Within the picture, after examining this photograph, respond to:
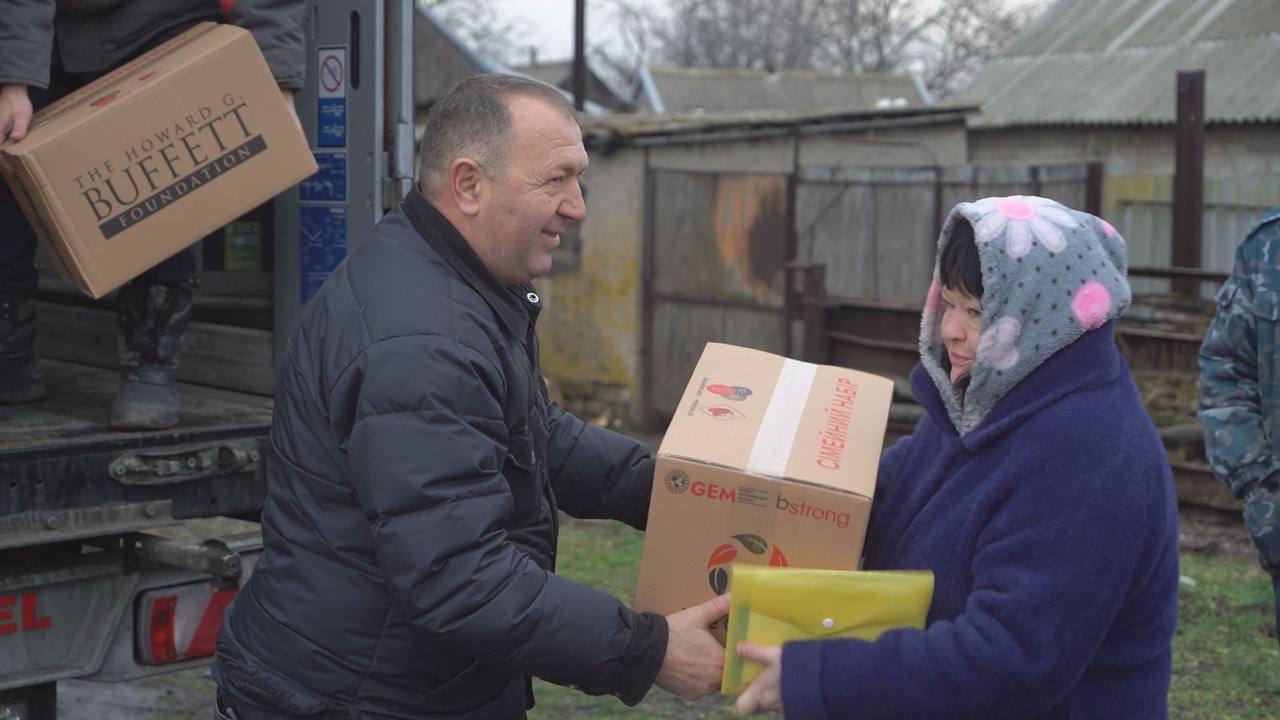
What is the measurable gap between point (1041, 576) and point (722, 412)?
669 millimetres

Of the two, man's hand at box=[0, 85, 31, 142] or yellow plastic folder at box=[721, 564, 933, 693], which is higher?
man's hand at box=[0, 85, 31, 142]

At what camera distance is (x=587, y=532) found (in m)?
7.55

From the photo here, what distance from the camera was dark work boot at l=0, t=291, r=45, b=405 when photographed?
368 centimetres

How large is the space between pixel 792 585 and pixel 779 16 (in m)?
34.3

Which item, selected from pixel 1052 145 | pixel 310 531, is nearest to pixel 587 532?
pixel 310 531

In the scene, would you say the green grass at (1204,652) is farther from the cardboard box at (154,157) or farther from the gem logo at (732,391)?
the gem logo at (732,391)

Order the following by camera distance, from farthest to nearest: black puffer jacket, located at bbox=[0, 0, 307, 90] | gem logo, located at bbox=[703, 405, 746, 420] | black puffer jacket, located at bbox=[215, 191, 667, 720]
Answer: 1. black puffer jacket, located at bbox=[0, 0, 307, 90]
2. gem logo, located at bbox=[703, 405, 746, 420]
3. black puffer jacket, located at bbox=[215, 191, 667, 720]

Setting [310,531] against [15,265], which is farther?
[15,265]

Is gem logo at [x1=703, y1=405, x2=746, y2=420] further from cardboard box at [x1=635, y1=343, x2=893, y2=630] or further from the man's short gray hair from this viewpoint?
the man's short gray hair

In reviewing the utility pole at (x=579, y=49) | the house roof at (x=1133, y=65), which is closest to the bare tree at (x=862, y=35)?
the house roof at (x=1133, y=65)

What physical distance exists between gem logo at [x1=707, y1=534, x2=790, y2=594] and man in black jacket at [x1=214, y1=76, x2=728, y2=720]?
48 millimetres

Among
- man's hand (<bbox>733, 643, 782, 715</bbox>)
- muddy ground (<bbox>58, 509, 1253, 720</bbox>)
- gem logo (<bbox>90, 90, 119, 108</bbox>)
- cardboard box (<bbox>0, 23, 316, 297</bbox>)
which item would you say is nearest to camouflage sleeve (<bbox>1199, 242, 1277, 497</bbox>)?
man's hand (<bbox>733, 643, 782, 715</bbox>)

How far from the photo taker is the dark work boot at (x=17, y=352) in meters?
3.68

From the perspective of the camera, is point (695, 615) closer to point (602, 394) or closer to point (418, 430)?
point (418, 430)
